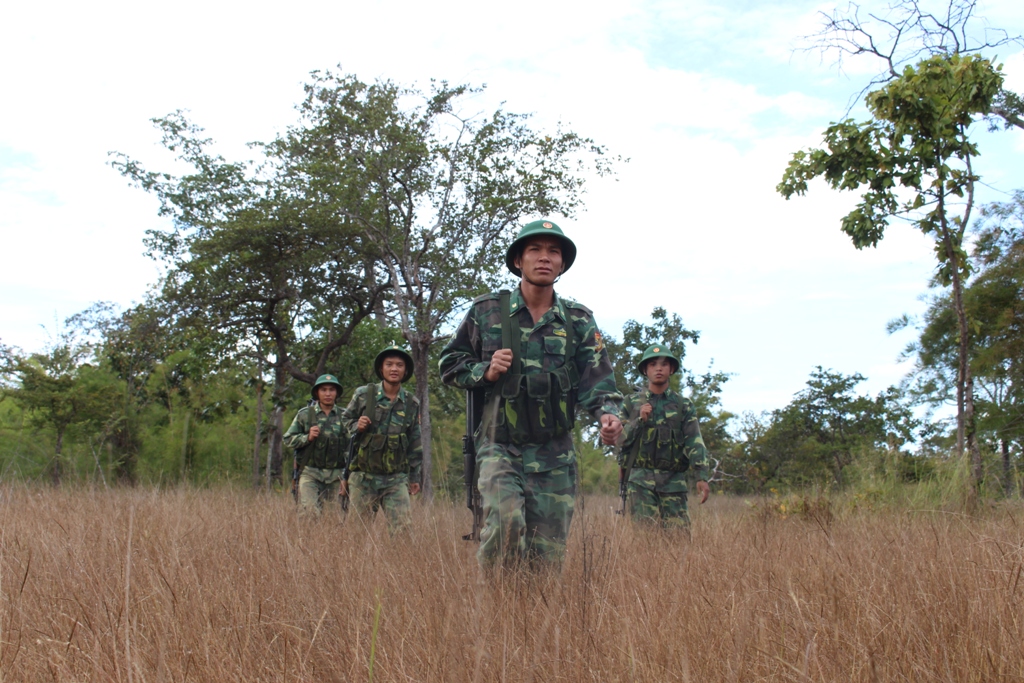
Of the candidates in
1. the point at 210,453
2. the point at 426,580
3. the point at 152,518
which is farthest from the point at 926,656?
the point at 210,453

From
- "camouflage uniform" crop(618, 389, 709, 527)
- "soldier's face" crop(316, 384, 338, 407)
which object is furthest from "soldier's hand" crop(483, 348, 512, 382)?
"soldier's face" crop(316, 384, 338, 407)

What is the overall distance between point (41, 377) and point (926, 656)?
16379 millimetres

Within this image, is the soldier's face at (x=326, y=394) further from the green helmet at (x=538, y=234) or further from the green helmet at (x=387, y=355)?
the green helmet at (x=538, y=234)

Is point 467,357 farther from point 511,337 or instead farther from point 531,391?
point 531,391

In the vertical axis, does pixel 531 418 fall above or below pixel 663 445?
above

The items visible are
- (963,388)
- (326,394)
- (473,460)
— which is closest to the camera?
(473,460)

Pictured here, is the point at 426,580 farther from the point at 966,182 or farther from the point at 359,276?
the point at 359,276

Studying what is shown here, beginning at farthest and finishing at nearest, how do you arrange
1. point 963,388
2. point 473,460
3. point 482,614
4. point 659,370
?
point 963,388
point 659,370
point 473,460
point 482,614

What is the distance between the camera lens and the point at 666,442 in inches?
293

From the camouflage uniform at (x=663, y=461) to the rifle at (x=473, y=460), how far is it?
2.98 metres

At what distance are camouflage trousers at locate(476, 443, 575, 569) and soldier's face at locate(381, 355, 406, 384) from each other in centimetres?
356

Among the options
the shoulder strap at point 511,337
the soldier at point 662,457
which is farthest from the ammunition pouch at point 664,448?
the shoulder strap at point 511,337

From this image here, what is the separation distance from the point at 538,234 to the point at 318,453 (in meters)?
5.22

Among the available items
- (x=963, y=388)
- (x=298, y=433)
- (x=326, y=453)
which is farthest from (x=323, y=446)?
(x=963, y=388)
